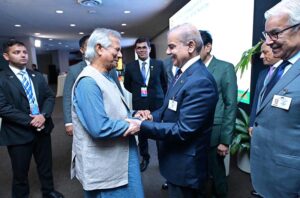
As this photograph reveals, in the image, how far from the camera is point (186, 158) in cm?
121

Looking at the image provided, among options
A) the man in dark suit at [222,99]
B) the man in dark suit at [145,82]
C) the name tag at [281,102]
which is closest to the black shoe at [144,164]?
the man in dark suit at [145,82]

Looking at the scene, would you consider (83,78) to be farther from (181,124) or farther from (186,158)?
(186,158)

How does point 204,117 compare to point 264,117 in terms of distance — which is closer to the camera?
point 264,117

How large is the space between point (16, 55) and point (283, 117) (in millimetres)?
2065

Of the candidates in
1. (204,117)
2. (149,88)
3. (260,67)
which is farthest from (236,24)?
(204,117)

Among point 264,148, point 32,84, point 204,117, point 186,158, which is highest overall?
point 32,84

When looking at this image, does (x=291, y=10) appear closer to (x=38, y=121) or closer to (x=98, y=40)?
(x=98, y=40)

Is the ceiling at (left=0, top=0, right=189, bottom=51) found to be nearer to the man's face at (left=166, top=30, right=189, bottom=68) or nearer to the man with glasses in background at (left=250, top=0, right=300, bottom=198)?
the man's face at (left=166, top=30, right=189, bottom=68)

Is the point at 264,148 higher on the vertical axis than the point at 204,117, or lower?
lower

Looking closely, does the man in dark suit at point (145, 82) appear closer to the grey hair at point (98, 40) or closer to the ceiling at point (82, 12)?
the grey hair at point (98, 40)

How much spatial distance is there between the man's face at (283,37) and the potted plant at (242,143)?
1842mm

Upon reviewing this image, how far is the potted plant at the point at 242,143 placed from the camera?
2.67 meters

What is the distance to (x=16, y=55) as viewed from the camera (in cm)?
195

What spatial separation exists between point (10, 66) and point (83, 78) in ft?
4.08
